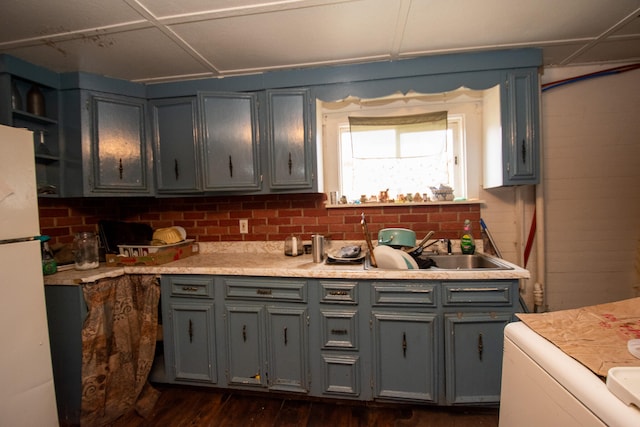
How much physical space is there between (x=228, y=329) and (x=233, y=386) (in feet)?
1.28

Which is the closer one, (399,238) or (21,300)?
(21,300)

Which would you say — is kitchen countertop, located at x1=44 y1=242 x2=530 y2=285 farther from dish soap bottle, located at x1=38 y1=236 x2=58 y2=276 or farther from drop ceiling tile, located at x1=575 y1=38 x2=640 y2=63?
drop ceiling tile, located at x1=575 y1=38 x2=640 y2=63

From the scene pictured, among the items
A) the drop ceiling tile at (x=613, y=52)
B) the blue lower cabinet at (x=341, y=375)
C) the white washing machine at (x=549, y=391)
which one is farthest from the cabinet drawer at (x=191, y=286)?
the drop ceiling tile at (x=613, y=52)

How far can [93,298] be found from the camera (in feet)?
5.40

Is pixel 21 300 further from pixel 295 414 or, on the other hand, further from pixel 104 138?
pixel 295 414

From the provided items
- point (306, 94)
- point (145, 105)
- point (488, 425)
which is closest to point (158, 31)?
point (145, 105)

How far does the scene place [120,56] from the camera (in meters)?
1.76

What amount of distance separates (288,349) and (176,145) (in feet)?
5.78

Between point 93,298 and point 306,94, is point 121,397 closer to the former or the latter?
point 93,298

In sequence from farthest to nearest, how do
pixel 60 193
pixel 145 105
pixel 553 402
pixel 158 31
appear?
pixel 145 105 → pixel 60 193 → pixel 158 31 → pixel 553 402

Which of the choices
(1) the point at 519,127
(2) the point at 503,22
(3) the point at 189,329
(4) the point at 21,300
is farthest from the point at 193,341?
(2) the point at 503,22

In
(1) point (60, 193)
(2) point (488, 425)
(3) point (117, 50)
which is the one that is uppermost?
(3) point (117, 50)

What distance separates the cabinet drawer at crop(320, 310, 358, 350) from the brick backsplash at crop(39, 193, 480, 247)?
725mm

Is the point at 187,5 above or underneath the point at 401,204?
above
